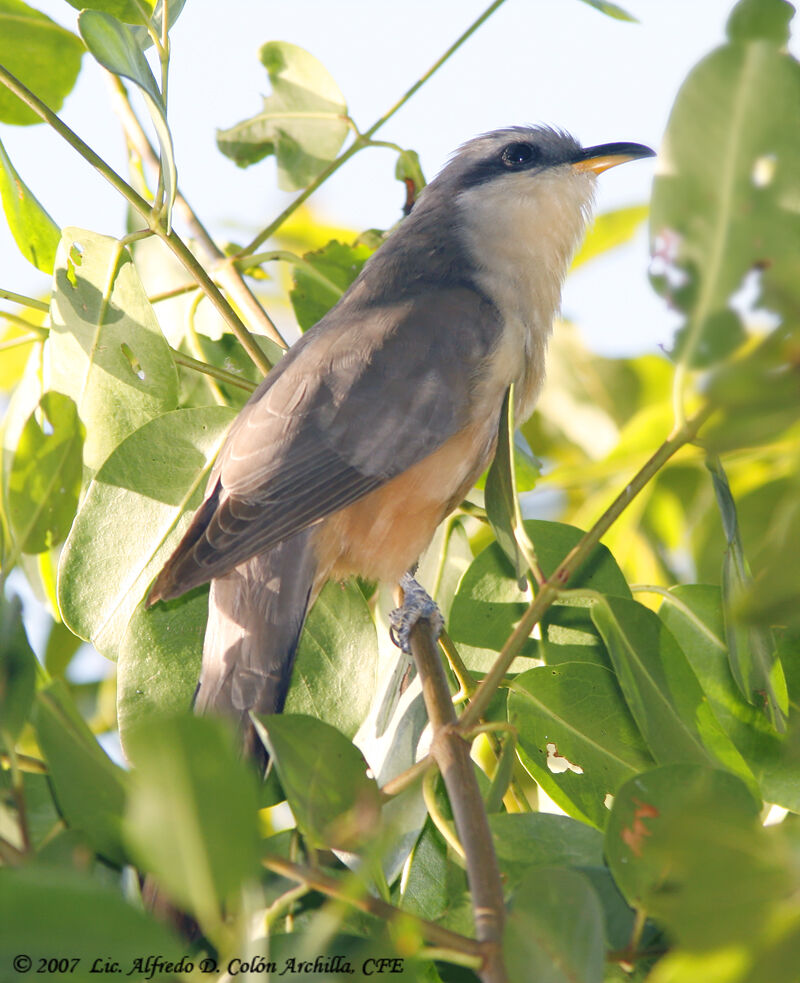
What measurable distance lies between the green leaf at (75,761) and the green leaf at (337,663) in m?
0.86

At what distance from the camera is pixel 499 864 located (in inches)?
67.8

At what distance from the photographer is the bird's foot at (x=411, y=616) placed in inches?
103

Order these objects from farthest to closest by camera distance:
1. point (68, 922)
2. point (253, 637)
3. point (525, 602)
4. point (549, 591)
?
point (253, 637)
point (525, 602)
point (549, 591)
point (68, 922)

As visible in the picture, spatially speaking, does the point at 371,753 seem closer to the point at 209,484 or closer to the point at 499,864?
the point at 499,864

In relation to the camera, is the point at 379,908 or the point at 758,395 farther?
the point at 379,908

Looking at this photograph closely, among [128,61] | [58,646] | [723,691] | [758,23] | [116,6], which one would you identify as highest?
[116,6]

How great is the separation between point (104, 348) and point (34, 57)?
1.13m

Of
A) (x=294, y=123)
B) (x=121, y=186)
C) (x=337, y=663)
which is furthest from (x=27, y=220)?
(x=337, y=663)

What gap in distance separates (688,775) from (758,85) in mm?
984

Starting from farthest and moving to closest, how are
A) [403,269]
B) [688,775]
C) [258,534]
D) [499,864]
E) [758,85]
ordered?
[403,269] → [258,534] → [499,864] → [688,775] → [758,85]

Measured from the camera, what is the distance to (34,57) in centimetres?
302

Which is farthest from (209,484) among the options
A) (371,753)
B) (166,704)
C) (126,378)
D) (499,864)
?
(499,864)

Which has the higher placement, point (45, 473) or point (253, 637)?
point (45, 473)

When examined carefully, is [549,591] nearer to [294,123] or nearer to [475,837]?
[475,837]
